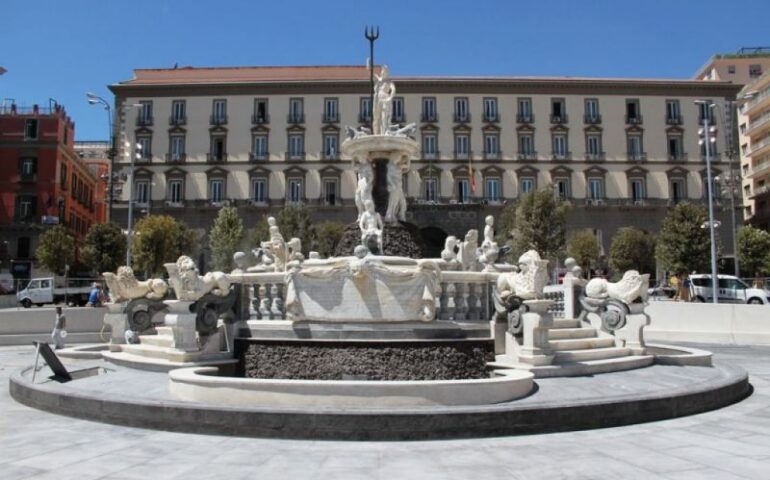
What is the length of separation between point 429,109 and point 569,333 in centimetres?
5553

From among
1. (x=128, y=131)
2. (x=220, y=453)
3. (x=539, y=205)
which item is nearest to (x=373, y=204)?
(x=220, y=453)

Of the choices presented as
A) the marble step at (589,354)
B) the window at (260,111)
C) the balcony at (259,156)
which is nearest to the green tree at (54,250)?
the balcony at (259,156)

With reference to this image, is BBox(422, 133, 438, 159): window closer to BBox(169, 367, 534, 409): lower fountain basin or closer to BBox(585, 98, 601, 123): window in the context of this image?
BBox(585, 98, 601, 123): window

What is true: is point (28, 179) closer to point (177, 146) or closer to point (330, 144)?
point (177, 146)

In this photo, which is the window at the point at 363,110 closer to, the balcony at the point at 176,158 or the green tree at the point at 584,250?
the balcony at the point at 176,158

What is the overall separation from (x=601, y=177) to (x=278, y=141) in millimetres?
33036

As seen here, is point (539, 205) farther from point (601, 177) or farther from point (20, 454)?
point (20, 454)

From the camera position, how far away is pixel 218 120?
217 ft

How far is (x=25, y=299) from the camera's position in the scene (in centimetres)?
3728

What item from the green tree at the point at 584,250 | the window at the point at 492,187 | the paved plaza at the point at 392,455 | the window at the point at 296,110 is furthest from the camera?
the window at the point at 296,110

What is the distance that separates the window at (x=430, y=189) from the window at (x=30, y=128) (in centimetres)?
3668

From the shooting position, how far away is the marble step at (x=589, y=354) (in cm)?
1179

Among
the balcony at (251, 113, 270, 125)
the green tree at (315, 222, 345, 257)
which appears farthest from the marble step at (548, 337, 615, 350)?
the balcony at (251, 113, 270, 125)

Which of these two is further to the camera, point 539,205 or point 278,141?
point 278,141
